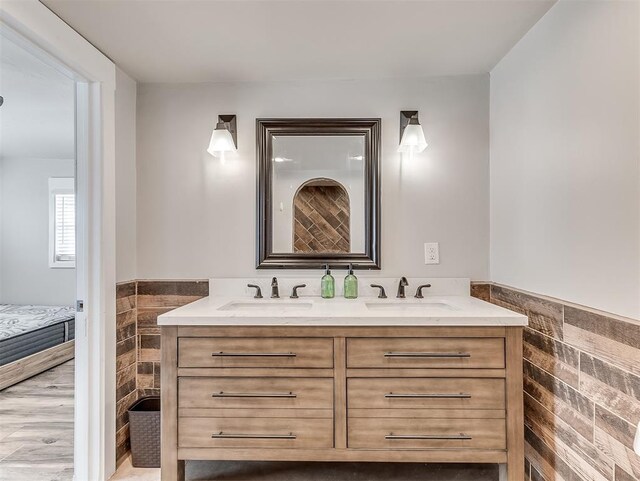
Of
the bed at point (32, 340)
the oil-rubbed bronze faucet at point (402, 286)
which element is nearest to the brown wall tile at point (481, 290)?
the oil-rubbed bronze faucet at point (402, 286)

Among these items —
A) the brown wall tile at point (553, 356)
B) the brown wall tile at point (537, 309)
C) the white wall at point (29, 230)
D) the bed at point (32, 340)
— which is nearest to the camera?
the brown wall tile at point (553, 356)

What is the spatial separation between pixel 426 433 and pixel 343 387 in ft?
1.33

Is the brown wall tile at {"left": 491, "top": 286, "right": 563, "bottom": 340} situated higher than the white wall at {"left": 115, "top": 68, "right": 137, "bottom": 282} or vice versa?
the white wall at {"left": 115, "top": 68, "right": 137, "bottom": 282}

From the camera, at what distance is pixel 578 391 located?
144 cm

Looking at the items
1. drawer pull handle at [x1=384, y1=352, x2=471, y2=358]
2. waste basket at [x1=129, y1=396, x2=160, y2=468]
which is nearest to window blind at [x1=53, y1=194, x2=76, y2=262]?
waste basket at [x1=129, y1=396, x2=160, y2=468]

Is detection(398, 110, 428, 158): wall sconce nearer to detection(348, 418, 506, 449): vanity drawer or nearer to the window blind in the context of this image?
detection(348, 418, 506, 449): vanity drawer

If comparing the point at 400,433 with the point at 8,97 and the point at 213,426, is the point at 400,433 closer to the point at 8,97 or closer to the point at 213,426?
the point at 213,426

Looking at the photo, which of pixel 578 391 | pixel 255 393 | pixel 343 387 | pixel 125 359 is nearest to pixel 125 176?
pixel 125 359

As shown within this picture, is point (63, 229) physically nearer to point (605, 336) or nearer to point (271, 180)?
point (271, 180)

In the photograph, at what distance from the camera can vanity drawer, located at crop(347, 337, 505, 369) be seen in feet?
5.29

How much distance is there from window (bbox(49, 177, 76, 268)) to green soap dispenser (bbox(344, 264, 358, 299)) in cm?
399

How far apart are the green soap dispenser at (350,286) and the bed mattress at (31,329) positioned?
305cm

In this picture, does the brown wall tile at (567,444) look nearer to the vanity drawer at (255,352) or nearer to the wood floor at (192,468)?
the wood floor at (192,468)

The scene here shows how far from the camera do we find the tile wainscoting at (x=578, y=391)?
121 centimetres
